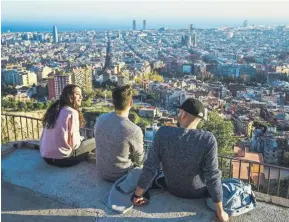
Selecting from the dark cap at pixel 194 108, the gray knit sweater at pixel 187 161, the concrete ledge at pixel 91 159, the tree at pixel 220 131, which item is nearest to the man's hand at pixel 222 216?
the gray knit sweater at pixel 187 161

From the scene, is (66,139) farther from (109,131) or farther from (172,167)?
(172,167)

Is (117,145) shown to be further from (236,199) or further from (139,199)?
(236,199)

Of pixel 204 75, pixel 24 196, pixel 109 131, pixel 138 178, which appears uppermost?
pixel 109 131

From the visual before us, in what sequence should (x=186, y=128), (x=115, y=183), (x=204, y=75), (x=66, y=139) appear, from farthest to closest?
1. (x=204, y=75)
2. (x=66, y=139)
3. (x=115, y=183)
4. (x=186, y=128)

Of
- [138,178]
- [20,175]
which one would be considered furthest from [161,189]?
[20,175]

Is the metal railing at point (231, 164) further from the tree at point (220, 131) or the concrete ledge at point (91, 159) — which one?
the tree at point (220, 131)

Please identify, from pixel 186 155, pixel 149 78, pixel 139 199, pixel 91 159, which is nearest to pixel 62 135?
pixel 91 159

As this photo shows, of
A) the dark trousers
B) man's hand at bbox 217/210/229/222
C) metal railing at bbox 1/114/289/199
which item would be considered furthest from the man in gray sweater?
metal railing at bbox 1/114/289/199

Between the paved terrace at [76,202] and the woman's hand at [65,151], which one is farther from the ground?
the woman's hand at [65,151]
